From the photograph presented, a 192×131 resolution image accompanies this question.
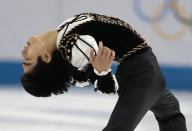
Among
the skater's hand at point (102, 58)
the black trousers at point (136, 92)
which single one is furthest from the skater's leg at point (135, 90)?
the skater's hand at point (102, 58)

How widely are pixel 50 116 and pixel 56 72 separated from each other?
2005 millimetres

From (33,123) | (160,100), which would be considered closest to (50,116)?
(33,123)

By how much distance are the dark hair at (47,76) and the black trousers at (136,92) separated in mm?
280

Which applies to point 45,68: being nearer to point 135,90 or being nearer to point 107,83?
point 107,83

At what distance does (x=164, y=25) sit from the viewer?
591 centimetres

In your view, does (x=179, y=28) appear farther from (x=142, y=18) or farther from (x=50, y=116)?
(x=50, y=116)

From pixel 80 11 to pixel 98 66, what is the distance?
171 inches

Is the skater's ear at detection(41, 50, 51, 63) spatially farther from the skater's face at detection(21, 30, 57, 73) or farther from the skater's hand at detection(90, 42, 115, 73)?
the skater's hand at detection(90, 42, 115, 73)

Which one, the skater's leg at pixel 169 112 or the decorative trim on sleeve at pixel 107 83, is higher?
the decorative trim on sleeve at pixel 107 83

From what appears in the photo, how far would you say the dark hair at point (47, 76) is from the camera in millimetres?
2016

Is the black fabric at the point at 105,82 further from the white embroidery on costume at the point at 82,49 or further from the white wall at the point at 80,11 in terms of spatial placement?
the white wall at the point at 80,11

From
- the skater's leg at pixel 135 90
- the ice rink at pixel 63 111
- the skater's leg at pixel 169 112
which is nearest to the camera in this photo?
the skater's leg at pixel 135 90

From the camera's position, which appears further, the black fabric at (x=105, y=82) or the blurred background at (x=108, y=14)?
the blurred background at (x=108, y=14)

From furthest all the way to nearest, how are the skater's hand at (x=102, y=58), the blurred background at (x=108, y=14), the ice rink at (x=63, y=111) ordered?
the blurred background at (x=108, y=14) < the ice rink at (x=63, y=111) < the skater's hand at (x=102, y=58)
